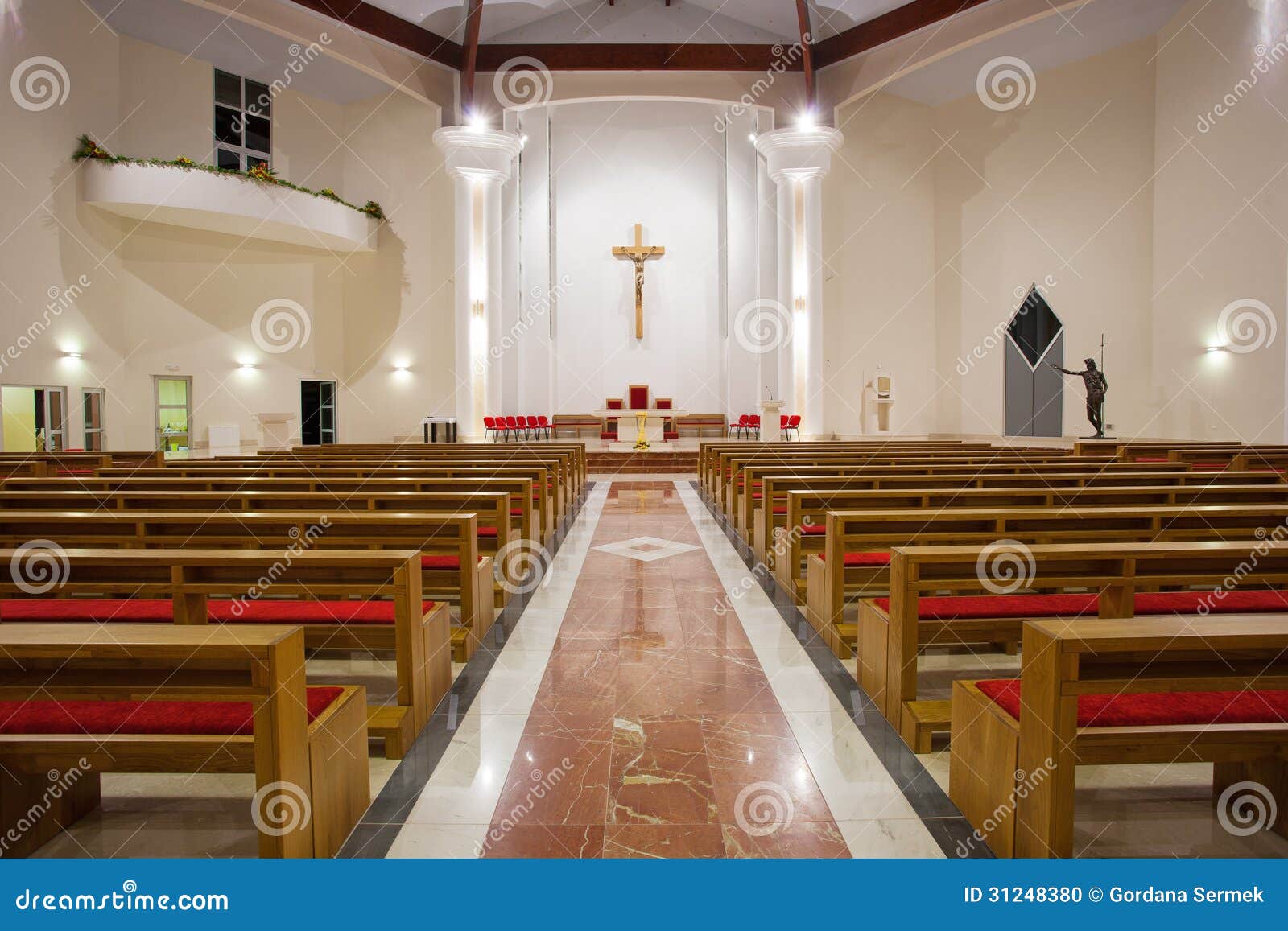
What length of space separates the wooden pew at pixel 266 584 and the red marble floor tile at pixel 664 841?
81 cm

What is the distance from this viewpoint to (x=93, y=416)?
37.3 feet

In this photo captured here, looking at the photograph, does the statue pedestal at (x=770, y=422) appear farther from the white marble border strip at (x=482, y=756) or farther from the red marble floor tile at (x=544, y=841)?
the red marble floor tile at (x=544, y=841)

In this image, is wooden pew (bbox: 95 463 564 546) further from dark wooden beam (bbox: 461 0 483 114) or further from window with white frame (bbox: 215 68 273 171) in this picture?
dark wooden beam (bbox: 461 0 483 114)

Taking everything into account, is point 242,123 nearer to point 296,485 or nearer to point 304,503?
point 296,485

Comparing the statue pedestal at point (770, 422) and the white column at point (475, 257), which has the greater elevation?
the white column at point (475, 257)

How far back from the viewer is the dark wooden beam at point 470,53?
504 inches

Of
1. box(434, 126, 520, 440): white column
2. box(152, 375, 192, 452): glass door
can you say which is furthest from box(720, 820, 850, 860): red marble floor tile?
box(152, 375, 192, 452): glass door

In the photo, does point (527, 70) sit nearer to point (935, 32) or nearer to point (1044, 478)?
point (935, 32)

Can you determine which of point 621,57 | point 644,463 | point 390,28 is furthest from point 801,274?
point 390,28

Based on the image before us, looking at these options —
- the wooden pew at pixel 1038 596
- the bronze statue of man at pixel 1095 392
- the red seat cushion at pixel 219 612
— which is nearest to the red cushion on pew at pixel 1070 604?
the wooden pew at pixel 1038 596

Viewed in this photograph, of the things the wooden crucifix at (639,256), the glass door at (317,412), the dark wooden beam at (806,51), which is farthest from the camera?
the wooden crucifix at (639,256)

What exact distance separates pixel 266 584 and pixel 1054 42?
545 inches

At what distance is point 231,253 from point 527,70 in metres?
5.96

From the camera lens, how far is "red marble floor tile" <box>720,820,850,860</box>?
1.88 m
